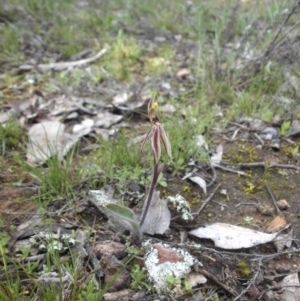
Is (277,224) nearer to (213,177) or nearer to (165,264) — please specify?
(213,177)

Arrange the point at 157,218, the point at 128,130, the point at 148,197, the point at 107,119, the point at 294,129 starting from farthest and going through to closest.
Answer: the point at 107,119, the point at 128,130, the point at 294,129, the point at 157,218, the point at 148,197

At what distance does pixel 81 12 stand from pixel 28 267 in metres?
3.27

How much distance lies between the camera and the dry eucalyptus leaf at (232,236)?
147 cm

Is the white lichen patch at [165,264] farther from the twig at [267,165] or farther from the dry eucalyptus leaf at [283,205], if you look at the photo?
the twig at [267,165]

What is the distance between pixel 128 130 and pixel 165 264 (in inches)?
43.0

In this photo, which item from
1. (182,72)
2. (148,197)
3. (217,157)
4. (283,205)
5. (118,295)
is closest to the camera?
(118,295)

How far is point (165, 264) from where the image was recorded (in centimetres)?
134

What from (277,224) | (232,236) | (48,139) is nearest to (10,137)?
(48,139)

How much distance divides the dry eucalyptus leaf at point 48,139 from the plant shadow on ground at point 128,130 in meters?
0.05

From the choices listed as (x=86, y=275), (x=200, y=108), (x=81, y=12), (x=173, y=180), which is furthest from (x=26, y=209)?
(x=81, y=12)

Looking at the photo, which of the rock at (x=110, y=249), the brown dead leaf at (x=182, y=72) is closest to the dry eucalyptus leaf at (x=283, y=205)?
the rock at (x=110, y=249)

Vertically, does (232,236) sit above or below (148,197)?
below

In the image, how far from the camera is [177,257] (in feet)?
4.54

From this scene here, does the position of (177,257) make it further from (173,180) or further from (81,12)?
(81,12)
